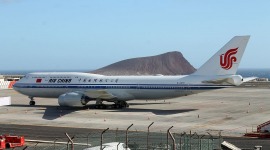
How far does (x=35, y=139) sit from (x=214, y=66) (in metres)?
23.2

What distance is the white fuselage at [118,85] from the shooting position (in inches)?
2047

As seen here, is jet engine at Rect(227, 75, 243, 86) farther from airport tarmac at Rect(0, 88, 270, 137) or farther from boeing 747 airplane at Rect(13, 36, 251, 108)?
airport tarmac at Rect(0, 88, 270, 137)

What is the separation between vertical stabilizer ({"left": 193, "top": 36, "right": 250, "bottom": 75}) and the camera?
49.9 metres

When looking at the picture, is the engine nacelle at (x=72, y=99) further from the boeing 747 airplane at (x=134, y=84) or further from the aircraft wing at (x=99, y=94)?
the aircraft wing at (x=99, y=94)

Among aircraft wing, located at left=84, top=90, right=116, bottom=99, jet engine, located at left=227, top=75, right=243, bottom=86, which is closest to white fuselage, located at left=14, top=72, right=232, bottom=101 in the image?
aircraft wing, located at left=84, top=90, right=116, bottom=99

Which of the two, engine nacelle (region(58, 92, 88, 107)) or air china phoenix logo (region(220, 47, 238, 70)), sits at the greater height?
air china phoenix logo (region(220, 47, 238, 70))

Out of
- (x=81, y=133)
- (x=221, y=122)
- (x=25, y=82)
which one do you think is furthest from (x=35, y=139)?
(x=25, y=82)

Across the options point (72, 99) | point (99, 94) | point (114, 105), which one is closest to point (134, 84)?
point (99, 94)

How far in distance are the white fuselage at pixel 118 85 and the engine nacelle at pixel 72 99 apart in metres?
2.23

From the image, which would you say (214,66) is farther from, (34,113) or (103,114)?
(34,113)

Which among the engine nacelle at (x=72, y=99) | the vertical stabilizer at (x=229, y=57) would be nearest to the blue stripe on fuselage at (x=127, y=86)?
the vertical stabilizer at (x=229, y=57)

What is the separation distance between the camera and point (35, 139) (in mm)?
34562

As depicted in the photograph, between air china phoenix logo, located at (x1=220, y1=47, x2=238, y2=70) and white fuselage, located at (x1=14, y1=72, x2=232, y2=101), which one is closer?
air china phoenix logo, located at (x1=220, y1=47, x2=238, y2=70)

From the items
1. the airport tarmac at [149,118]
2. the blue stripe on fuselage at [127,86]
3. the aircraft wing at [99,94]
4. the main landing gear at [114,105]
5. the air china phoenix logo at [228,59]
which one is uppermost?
the air china phoenix logo at [228,59]
